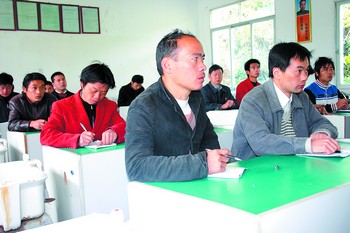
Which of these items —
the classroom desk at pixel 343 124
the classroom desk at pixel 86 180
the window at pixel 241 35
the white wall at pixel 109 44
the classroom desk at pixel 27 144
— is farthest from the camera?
the window at pixel 241 35

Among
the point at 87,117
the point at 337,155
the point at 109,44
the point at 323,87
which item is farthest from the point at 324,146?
the point at 109,44

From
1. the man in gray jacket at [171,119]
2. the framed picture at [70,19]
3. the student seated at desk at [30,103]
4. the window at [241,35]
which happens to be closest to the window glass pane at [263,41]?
the window at [241,35]

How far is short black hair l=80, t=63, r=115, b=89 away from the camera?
235 cm

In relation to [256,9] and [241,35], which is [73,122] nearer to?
[256,9]

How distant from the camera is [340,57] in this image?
17.9 feet

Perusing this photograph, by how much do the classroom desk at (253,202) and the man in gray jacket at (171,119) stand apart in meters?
0.07

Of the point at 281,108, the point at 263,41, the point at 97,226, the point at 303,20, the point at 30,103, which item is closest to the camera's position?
the point at 97,226

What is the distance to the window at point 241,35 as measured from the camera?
21.3 ft

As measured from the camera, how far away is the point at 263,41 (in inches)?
259

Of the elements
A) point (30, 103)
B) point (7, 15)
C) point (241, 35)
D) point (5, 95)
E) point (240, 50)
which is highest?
point (7, 15)

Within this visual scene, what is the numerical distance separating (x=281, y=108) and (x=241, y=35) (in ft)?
17.9

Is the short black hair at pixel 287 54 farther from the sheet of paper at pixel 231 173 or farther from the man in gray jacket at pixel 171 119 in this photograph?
the sheet of paper at pixel 231 173

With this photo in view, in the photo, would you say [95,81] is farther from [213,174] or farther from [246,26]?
[246,26]

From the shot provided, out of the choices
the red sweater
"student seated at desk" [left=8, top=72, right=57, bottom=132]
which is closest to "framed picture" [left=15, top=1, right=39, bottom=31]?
"student seated at desk" [left=8, top=72, right=57, bottom=132]
